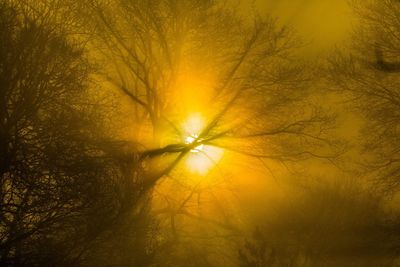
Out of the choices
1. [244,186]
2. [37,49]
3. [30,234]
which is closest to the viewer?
[30,234]

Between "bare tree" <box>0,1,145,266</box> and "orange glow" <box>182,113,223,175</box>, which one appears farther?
"orange glow" <box>182,113,223,175</box>

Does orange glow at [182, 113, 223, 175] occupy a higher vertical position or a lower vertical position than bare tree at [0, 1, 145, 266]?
higher

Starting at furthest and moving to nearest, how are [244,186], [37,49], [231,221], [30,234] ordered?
1. [231,221]
2. [244,186]
3. [37,49]
4. [30,234]

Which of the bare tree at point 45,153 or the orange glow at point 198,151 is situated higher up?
the orange glow at point 198,151

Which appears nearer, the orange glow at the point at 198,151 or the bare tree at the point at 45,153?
the bare tree at the point at 45,153

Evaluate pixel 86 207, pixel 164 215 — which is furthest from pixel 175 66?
pixel 86 207

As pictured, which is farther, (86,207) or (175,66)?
(175,66)

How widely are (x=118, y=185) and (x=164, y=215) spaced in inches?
168

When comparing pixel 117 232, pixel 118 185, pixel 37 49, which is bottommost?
pixel 117 232

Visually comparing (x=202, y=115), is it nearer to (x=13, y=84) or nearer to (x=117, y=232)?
(x=117, y=232)

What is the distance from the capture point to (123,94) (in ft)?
48.0

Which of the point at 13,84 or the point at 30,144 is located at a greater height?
the point at 13,84

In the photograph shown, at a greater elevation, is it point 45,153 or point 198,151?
point 198,151

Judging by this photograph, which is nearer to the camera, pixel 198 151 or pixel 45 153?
pixel 45 153
